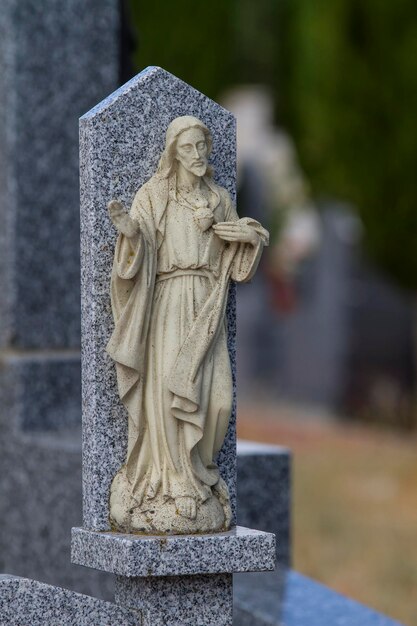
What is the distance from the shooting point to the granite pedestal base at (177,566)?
3.94m

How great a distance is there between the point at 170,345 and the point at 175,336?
0.10ft

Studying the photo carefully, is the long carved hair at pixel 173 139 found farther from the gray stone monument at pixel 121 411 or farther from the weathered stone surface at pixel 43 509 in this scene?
the weathered stone surface at pixel 43 509

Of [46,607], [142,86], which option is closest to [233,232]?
[142,86]

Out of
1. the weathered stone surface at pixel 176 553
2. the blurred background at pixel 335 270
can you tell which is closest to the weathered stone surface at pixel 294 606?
the weathered stone surface at pixel 176 553

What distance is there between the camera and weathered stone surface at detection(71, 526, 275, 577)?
392cm

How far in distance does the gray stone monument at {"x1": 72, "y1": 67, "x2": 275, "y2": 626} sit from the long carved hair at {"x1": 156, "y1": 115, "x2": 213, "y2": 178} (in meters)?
0.05

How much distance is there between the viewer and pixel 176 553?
13.0 ft

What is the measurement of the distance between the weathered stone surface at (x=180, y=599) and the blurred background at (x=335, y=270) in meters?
3.25

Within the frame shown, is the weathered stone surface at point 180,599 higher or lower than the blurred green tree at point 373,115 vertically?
lower

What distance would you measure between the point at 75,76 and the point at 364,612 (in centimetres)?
290

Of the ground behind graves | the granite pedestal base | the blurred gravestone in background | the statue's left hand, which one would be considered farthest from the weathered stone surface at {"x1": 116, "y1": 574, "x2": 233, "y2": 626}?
the ground behind graves

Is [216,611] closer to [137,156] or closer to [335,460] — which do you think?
[137,156]

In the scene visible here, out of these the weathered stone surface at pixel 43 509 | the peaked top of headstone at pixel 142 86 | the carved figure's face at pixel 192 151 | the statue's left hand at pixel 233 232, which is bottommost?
the weathered stone surface at pixel 43 509

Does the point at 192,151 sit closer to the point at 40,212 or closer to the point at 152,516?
the point at 152,516
